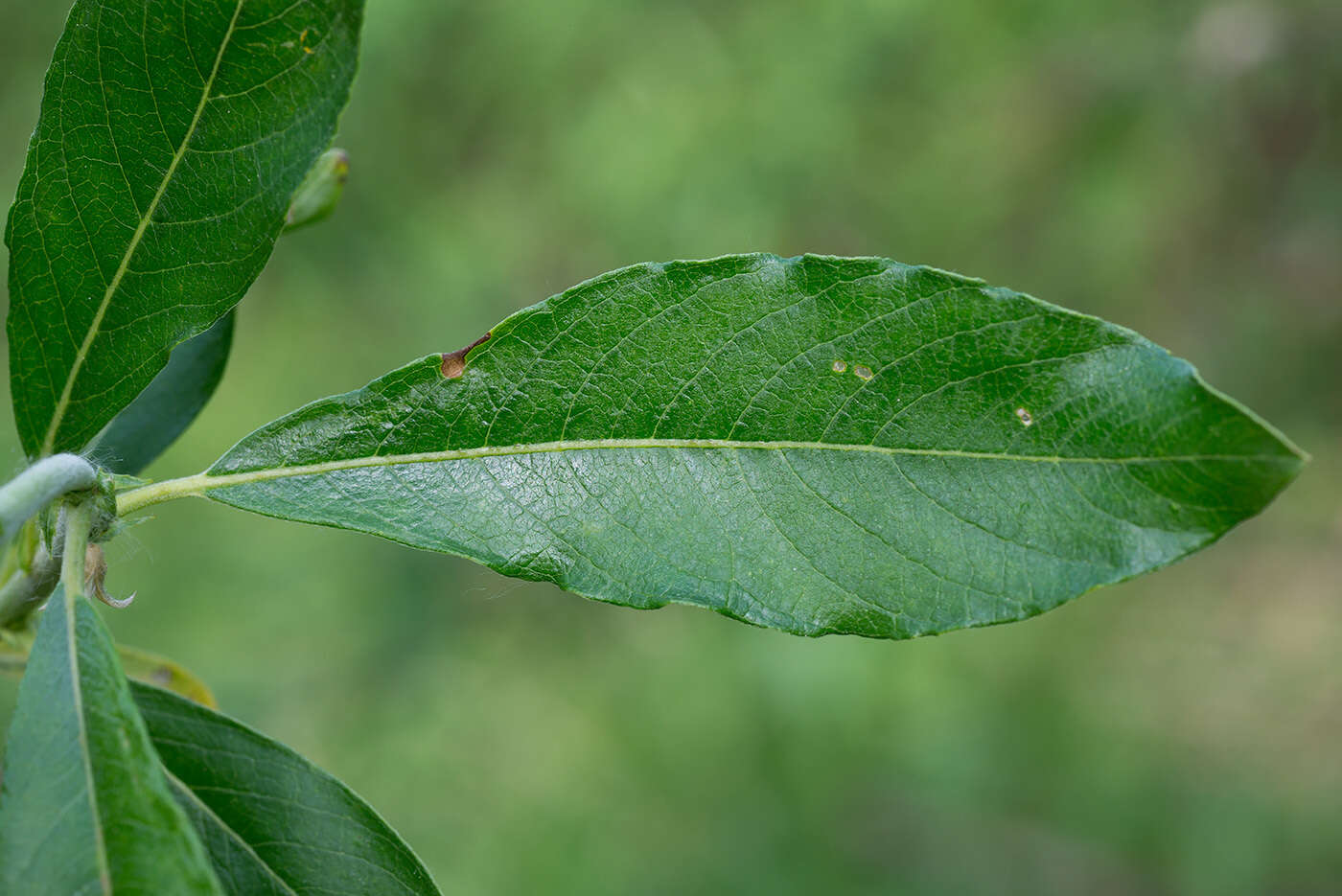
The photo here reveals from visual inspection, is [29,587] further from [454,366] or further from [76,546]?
[454,366]

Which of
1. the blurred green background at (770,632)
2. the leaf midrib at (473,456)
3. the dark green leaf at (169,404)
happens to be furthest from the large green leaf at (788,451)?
the blurred green background at (770,632)

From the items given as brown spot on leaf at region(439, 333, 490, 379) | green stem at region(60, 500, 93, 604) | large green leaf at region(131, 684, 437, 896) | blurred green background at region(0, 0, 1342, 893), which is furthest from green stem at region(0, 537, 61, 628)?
blurred green background at region(0, 0, 1342, 893)

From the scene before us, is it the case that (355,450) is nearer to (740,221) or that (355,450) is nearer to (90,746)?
(90,746)

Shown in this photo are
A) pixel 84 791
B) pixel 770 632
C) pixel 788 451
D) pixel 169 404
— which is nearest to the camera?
pixel 84 791

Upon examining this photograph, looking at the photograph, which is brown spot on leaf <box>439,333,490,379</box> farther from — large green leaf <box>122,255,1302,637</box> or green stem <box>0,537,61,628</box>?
green stem <box>0,537,61,628</box>

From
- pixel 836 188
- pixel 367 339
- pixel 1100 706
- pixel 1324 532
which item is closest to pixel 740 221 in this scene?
pixel 836 188

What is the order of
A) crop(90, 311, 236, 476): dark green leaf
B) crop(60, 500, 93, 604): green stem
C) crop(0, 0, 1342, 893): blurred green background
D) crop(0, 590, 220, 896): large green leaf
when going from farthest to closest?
crop(0, 0, 1342, 893): blurred green background < crop(90, 311, 236, 476): dark green leaf < crop(60, 500, 93, 604): green stem < crop(0, 590, 220, 896): large green leaf

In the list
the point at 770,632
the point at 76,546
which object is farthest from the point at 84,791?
the point at 770,632
